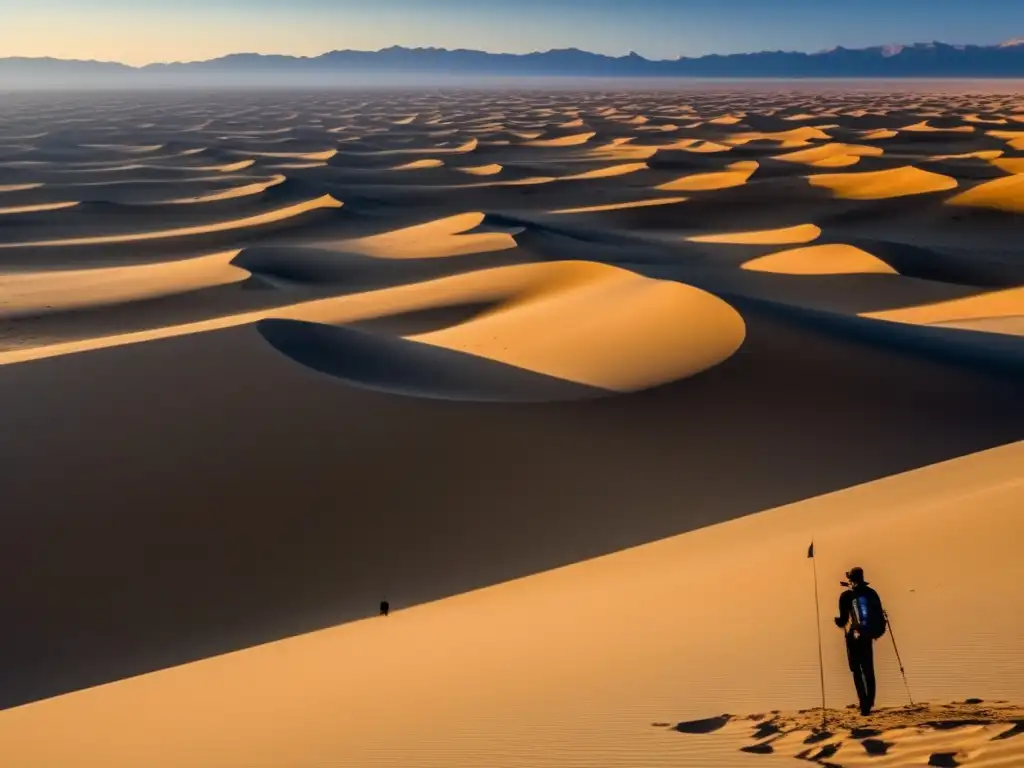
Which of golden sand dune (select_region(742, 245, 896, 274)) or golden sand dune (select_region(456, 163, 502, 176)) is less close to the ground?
golden sand dune (select_region(456, 163, 502, 176))

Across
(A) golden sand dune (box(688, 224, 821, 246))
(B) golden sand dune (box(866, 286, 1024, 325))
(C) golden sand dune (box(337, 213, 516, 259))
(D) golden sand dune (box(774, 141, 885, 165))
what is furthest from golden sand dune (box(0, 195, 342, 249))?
(D) golden sand dune (box(774, 141, 885, 165))

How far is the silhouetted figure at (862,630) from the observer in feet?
15.8

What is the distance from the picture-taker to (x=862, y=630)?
488cm

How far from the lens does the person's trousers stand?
189 inches

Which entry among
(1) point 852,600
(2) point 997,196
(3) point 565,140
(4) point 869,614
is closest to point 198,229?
(2) point 997,196

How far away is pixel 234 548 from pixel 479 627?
3.14 meters

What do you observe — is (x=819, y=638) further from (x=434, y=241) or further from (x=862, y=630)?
(x=434, y=241)

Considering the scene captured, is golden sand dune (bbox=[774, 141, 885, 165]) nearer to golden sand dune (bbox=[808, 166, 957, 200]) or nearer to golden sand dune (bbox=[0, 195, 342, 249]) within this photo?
golden sand dune (bbox=[808, 166, 957, 200])

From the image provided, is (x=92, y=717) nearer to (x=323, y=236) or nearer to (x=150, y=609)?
(x=150, y=609)

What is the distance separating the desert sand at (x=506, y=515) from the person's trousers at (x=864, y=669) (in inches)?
5.5

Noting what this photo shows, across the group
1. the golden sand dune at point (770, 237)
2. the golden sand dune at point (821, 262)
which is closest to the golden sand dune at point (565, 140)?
the golden sand dune at point (770, 237)

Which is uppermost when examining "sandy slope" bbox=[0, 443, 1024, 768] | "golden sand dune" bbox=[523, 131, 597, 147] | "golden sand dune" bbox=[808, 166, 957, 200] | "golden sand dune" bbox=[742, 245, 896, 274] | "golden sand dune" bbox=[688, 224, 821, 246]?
"golden sand dune" bbox=[523, 131, 597, 147]

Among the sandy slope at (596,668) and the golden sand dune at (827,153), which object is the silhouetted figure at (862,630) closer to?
the sandy slope at (596,668)

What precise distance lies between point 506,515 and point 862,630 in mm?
5631
